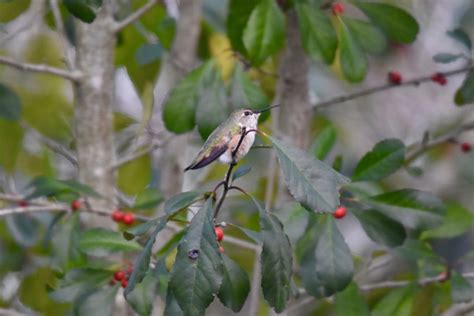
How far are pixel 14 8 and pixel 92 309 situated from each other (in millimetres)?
897

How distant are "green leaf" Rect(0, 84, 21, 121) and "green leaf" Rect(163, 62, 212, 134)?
1.43ft

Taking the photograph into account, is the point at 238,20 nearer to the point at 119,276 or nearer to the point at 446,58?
the point at 446,58

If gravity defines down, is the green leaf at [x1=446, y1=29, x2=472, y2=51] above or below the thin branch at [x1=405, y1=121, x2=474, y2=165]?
above

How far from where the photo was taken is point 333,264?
6.13ft

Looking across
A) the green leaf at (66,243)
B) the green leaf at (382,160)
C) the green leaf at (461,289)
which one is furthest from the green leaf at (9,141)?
the green leaf at (461,289)

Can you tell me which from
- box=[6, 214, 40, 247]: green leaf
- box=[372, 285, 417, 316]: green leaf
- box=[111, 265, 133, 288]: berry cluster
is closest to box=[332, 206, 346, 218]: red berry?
box=[372, 285, 417, 316]: green leaf

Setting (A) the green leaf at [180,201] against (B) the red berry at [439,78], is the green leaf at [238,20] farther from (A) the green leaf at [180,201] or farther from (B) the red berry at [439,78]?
(A) the green leaf at [180,201]

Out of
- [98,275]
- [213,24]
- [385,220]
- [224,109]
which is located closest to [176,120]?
[224,109]

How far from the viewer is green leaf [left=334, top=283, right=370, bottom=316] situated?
7.09 feet

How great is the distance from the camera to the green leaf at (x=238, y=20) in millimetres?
Answer: 2145

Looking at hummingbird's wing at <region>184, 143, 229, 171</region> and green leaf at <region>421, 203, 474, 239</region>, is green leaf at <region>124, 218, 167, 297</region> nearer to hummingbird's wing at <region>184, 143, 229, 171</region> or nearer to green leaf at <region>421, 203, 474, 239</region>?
hummingbird's wing at <region>184, 143, 229, 171</region>

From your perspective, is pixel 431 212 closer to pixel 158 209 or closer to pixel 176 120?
pixel 176 120

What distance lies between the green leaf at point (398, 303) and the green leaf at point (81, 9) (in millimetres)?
1033

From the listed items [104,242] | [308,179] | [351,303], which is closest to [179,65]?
[104,242]
